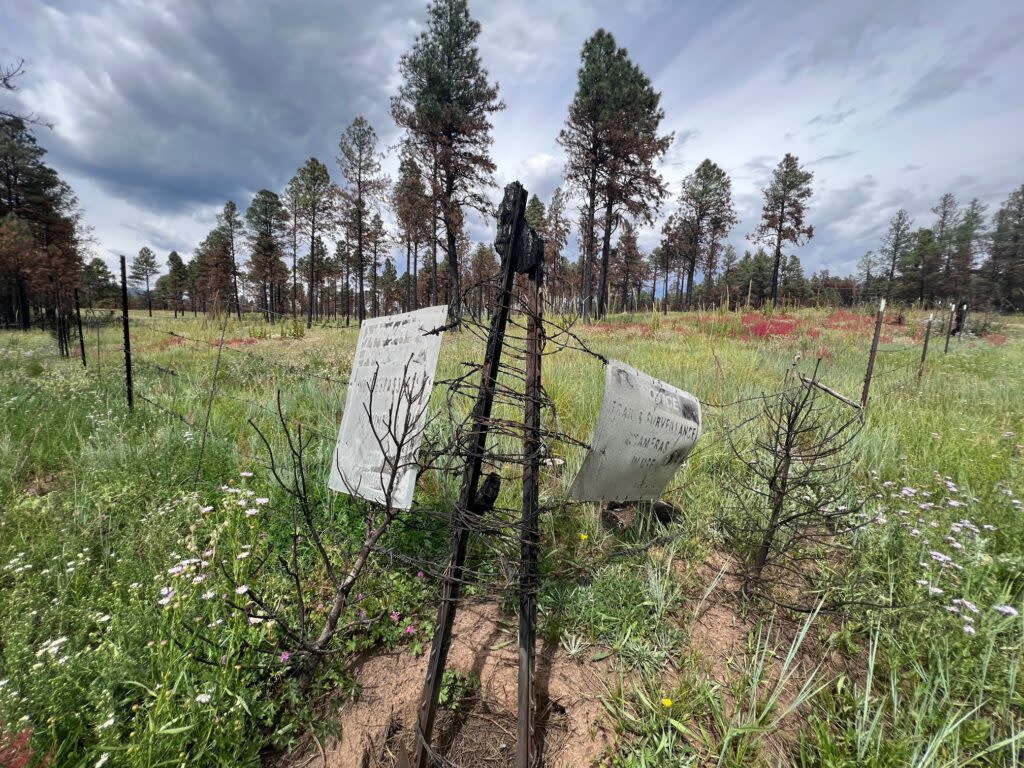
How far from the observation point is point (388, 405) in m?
1.80

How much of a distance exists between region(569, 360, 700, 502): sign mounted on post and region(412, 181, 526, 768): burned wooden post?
17.8 inches

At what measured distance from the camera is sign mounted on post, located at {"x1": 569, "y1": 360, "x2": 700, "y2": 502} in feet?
5.27

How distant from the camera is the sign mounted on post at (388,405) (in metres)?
1.54

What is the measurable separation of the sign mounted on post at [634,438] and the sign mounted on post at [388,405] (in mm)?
736

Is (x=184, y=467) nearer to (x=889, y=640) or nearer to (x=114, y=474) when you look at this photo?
(x=114, y=474)

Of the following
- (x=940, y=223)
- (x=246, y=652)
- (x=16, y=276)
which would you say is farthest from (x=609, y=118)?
(x=940, y=223)

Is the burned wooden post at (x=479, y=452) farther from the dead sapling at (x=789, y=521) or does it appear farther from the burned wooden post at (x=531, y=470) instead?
the dead sapling at (x=789, y=521)

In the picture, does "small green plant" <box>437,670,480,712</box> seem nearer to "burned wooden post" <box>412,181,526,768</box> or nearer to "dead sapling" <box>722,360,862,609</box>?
"burned wooden post" <box>412,181,526,768</box>

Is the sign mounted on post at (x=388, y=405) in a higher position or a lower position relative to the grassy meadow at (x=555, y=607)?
higher

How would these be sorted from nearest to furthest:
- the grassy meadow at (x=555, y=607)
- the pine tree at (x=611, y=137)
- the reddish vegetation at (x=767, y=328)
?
the grassy meadow at (x=555, y=607) < the reddish vegetation at (x=767, y=328) < the pine tree at (x=611, y=137)

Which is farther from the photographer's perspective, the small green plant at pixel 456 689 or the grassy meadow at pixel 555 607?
the small green plant at pixel 456 689

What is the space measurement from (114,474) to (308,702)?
2.32 meters

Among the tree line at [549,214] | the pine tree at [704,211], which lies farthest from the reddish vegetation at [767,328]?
the pine tree at [704,211]

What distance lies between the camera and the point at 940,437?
320 centimetres
